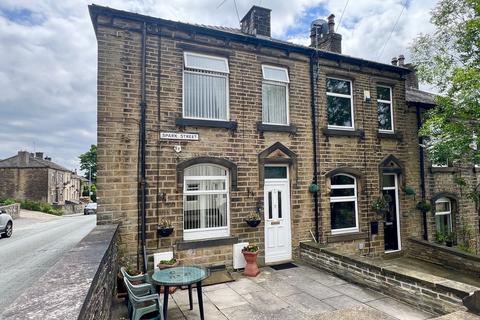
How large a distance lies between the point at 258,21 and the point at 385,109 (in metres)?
5.33


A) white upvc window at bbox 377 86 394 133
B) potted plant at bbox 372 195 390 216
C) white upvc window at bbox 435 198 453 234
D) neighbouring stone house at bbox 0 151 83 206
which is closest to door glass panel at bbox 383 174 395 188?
potted plant at bbox 372 195 390 216

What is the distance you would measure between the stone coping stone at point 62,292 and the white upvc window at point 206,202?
11.5 feet

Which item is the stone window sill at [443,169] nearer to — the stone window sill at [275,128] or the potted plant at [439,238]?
the potted plant at [439,238]

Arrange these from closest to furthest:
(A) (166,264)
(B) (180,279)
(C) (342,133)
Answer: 1. (B) (180,279)
2. (A) (166,264)
3. (C) (342,133)

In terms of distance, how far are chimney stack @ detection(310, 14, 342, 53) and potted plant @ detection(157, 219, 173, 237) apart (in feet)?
26.9

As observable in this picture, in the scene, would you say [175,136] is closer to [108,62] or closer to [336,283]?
[108,62]

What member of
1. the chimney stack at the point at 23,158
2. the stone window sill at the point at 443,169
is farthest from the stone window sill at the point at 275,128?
the chimney stack at the point at 23,158

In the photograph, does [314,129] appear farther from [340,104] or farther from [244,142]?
[244,142]

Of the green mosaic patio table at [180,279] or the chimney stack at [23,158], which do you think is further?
the chimney stack at [23,158]

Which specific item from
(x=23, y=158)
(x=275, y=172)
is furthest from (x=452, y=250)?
(x=23, y=158)

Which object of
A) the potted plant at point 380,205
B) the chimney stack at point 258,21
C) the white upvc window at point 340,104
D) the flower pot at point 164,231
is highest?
the chimney stack at point 258,21

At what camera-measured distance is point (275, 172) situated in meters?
7.91

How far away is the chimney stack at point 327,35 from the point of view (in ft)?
33.5

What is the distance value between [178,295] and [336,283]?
10.8 ft
